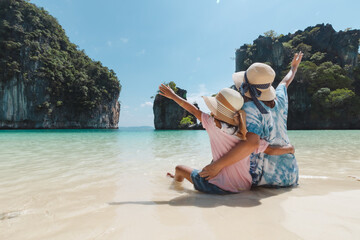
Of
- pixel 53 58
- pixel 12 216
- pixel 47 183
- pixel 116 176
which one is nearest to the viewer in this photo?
pixel 12 216

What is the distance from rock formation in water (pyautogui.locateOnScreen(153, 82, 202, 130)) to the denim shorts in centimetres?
3561

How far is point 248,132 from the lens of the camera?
1318mm

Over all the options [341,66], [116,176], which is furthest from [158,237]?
[341,66]

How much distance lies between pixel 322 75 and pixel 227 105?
1452 inches

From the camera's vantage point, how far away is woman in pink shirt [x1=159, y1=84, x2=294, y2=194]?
127 centimetres

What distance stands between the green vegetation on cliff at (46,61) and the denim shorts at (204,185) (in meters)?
39.7

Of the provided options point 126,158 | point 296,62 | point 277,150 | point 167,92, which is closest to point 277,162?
point 277,150

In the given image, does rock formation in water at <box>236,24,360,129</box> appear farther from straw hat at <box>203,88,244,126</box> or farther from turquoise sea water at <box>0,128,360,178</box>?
straw hat at <box>203,88,244,126</box>

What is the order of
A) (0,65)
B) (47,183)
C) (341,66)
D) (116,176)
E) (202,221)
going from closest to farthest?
(202,221)
(47,183)
(116,176)
(0,65)
(341,66)

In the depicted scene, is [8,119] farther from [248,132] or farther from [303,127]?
[303,127]

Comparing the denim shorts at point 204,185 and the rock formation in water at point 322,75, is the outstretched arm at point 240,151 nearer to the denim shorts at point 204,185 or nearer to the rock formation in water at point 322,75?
the denim shorts at point 204,185

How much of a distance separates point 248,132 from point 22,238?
1502 millimetres

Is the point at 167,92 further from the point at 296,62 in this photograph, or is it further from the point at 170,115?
the point at 170,115

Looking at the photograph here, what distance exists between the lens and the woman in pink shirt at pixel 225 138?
127 cm
